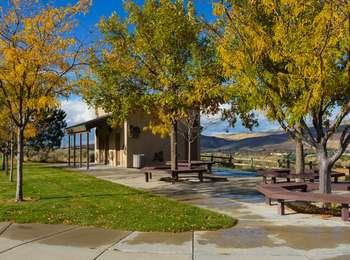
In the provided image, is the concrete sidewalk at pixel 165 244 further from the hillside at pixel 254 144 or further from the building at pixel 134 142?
the hillside at pixel 254 144

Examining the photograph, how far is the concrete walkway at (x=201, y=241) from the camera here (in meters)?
8.11

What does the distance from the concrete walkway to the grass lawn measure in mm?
489

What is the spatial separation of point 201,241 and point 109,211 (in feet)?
12.2

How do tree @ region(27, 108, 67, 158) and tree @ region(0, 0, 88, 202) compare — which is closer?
tree @ region(0, 0, 88, 202)

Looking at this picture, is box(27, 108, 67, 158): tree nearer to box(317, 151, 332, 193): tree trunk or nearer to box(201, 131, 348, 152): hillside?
box(201, 131, 348, 152): hillside

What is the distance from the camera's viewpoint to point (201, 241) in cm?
906

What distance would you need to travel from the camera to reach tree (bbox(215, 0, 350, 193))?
35.7ft

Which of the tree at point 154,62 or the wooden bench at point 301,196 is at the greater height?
the tree at point 154,62

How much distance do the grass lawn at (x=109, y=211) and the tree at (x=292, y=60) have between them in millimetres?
2786

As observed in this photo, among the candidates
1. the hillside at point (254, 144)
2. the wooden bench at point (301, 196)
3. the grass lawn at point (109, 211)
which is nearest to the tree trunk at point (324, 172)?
the wooden bench at point (301, 196)

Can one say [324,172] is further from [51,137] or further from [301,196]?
[51,137]

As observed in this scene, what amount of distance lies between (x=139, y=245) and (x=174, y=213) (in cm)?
310

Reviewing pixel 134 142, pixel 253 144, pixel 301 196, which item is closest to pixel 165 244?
pixel 301 196

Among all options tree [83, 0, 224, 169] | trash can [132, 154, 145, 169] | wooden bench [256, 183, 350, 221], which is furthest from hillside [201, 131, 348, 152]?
wooden bench [256, 183, 350, 221]
